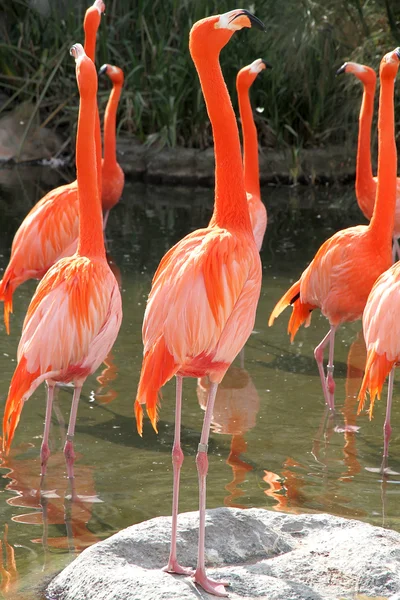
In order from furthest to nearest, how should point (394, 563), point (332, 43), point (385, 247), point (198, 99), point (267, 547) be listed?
point (198, 99) → point (332, 43) → point (385, 247) → point (267, 547) → point (394, 563)

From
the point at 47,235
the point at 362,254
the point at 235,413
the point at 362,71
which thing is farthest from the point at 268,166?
the point at 235,413

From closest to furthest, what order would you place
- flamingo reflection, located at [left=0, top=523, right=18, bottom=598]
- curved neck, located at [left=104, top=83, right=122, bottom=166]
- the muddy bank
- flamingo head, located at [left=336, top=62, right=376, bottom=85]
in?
flamingo reflection, located at [left=0, top=523, right=18, bottom=598], flamingo head, located at [left=336, top=62, right=376, bottom=85], curved neck, located at [left=104, top=83, right=122, bottom=166], the muddy bank

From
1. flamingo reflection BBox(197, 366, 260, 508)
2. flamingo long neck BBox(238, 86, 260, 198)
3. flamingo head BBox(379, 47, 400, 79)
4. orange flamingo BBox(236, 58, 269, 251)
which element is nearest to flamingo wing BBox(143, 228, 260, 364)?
flamingo reflection BBox(197, 366, 260, 508)

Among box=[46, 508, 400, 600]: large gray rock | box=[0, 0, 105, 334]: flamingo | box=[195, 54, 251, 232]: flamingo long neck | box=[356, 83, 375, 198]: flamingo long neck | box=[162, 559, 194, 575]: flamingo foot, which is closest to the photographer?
box=[46, 508, 400, 600]: large gray rock

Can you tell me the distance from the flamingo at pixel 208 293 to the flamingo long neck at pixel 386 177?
192cm

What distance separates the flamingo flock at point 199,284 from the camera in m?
3.33

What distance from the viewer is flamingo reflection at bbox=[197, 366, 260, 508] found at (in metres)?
4.52

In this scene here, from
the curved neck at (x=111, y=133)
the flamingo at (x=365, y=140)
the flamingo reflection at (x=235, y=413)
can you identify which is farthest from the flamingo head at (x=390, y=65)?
the curved neck at (x=111, y=133)

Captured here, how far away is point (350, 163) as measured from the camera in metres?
13.0

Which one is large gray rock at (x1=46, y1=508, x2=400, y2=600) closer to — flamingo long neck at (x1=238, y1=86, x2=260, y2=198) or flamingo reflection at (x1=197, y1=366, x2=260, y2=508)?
flamingo reflection at (x1=197, y1=366, x2=260, y2=508)

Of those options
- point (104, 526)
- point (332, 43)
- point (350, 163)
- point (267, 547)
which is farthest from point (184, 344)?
point (350, 163)

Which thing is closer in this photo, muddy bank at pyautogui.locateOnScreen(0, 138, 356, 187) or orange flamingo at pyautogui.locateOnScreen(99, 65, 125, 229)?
orange flamingo at pyautogui.locateOnScreen(99, 65, 125, 229)

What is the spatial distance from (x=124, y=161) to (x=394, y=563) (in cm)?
1062

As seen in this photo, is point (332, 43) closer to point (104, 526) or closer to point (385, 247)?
point (385, 247)
